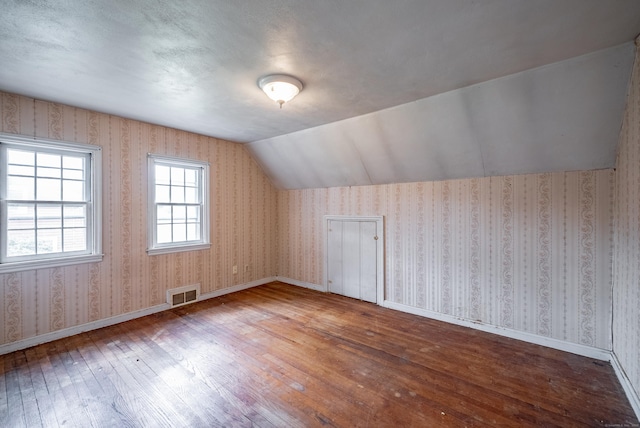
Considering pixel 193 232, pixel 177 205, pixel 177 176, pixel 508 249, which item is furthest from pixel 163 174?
pixel 508 249

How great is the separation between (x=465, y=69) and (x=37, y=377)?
430 centimetres

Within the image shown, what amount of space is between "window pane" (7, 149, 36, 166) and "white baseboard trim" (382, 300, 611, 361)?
4565 millimetres

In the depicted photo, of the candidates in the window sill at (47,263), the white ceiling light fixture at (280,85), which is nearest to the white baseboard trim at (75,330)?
the window sill at (47,263)

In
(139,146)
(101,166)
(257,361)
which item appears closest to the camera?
(257,361)

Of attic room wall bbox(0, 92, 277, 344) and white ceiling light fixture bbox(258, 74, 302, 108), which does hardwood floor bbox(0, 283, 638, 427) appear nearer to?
attic room wall bbox(0, 92, 277, 344)

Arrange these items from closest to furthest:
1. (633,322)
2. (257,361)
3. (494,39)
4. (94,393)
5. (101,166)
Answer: (494,39) → (633,322) → (94,393) → (257,361) → (101,166)

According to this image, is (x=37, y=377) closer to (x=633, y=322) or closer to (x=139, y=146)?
(x=139, y=146)

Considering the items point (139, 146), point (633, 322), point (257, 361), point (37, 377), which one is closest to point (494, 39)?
point (633, 322)

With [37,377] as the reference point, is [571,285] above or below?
above

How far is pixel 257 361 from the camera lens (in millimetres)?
2514

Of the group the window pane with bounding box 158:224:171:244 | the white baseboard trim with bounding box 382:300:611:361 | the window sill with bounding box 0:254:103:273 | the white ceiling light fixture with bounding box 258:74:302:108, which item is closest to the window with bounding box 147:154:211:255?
the window pane with bounding box 158:224:171:244

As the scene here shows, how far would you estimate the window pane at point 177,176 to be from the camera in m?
3.94

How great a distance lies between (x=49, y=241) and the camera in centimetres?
295

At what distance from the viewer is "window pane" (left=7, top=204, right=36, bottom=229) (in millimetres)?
2717
